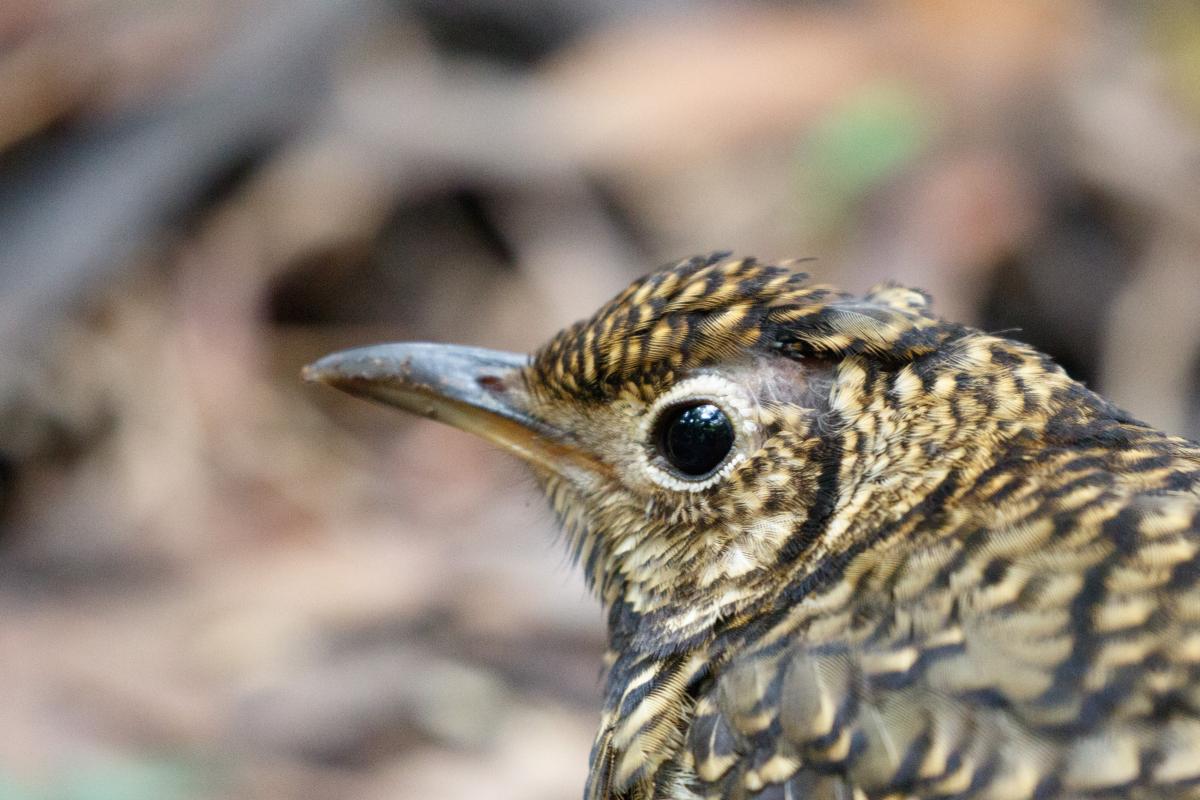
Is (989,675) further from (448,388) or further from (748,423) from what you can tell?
(448,388)

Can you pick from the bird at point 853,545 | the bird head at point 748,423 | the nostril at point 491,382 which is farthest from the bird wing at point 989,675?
the nostril at point 491,382

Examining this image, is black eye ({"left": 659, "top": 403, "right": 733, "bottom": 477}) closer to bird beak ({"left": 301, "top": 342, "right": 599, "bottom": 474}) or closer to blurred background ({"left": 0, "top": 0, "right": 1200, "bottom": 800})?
bird beak ({"left": 301, "top": 342, "right": 599, "bottom": 474})

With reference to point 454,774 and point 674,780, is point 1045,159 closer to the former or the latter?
point 454,774

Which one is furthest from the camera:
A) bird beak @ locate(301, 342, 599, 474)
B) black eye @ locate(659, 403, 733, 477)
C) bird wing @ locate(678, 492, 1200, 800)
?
bird beak @ locate(301, 342, 599, 474)

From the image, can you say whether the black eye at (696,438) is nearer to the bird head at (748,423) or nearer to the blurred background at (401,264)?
the bird head at (748,423)

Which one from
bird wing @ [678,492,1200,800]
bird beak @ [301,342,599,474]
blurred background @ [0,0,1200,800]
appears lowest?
bird wing @ [678,492,1200,800]

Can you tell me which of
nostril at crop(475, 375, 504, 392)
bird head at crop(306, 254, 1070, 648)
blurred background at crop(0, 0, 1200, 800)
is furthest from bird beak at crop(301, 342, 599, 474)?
blurred background at crop(0, 0, 1200, 800)

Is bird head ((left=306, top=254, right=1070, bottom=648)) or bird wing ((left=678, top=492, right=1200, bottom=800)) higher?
bird head ((left=306, top=254, right=1070, bottom=648))

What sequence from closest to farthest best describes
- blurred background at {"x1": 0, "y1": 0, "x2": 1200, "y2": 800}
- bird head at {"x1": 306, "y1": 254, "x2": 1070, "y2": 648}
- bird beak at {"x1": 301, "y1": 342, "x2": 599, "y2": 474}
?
bird head at {"x1": 306, "y1": 254, "x2": 1070, "y2": 648} → bird beak at {"x1": 301, "y1": 342, "x2": 599, "y2": 474} → blurred background at {"x1": 0, "y1": 0, "x2": 1200, "y2": 800}
